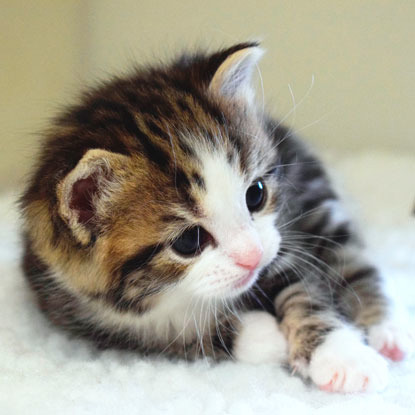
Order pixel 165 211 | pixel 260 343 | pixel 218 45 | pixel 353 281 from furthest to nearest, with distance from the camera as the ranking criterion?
pixel 218 45 → pixel 353 281 → pixel 260 343 → pixel 165 211

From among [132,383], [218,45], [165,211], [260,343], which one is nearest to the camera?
[165,211]

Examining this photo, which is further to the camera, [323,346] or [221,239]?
[323,346]

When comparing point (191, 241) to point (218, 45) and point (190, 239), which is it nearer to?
point (190, 239)

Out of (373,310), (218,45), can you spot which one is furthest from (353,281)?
(218,45)

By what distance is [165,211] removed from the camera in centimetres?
114

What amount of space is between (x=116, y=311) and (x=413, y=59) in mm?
1712

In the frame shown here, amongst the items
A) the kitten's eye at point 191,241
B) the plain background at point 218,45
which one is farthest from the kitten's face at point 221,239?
the plain background at point 218,45

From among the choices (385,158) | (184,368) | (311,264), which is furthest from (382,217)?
(184,368)

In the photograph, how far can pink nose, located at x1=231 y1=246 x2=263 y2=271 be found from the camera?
116cm

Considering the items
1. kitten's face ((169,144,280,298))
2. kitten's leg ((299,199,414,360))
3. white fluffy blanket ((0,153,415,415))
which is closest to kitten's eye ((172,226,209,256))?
kitten's face ((169,144,280,298))

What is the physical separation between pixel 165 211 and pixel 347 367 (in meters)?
0.51

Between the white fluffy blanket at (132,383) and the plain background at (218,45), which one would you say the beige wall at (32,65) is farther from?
the white fluffy blanket at (132,383)

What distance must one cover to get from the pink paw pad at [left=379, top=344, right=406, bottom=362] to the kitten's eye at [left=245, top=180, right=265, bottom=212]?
46 cm

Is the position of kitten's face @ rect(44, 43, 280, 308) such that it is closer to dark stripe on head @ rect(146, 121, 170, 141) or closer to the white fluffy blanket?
dark stripe on head @ rect(146, 121, 170, 141)
